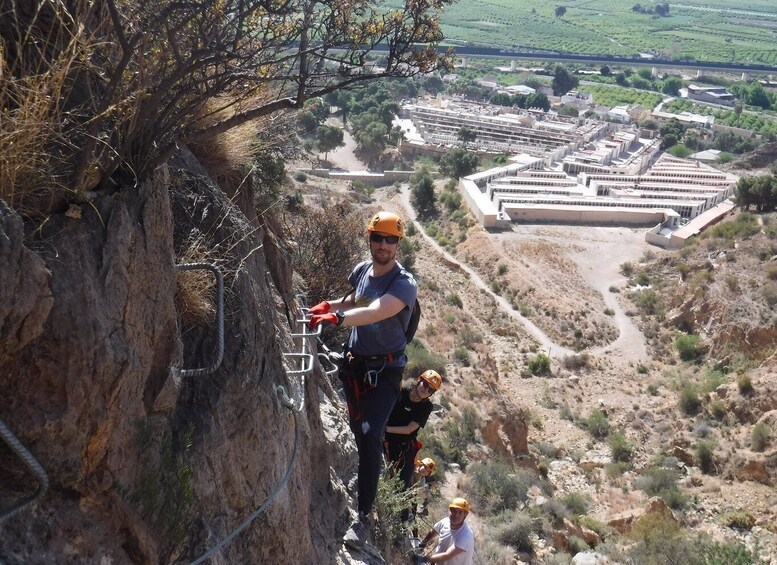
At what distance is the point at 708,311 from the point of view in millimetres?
30266

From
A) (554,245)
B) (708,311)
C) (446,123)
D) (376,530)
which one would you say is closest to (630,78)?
(446,123)

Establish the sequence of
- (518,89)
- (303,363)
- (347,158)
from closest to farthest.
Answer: (303,363)
(347,158)
(518,89)

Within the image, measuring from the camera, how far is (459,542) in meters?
5.66

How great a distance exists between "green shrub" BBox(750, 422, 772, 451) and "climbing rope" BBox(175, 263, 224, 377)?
18.8m

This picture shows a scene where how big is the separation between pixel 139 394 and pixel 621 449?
1902 centimetres

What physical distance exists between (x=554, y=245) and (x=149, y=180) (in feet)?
123

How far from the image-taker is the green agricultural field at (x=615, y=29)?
134750mm

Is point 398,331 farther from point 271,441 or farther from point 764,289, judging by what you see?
point 764,289

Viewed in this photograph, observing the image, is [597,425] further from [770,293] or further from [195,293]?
[195,293]

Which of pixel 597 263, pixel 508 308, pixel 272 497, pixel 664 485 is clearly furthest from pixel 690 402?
pixel 272 497

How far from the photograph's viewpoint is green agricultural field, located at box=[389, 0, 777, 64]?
13475cm

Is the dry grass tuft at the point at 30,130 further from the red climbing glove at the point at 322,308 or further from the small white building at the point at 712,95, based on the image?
the small white building at the point at 712,95

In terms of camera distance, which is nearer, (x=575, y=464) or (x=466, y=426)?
(x=466, y=426)

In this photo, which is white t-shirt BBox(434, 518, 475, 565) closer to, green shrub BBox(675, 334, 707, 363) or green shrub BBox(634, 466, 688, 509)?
green shrub BBox(634, 466, 688, 509)
